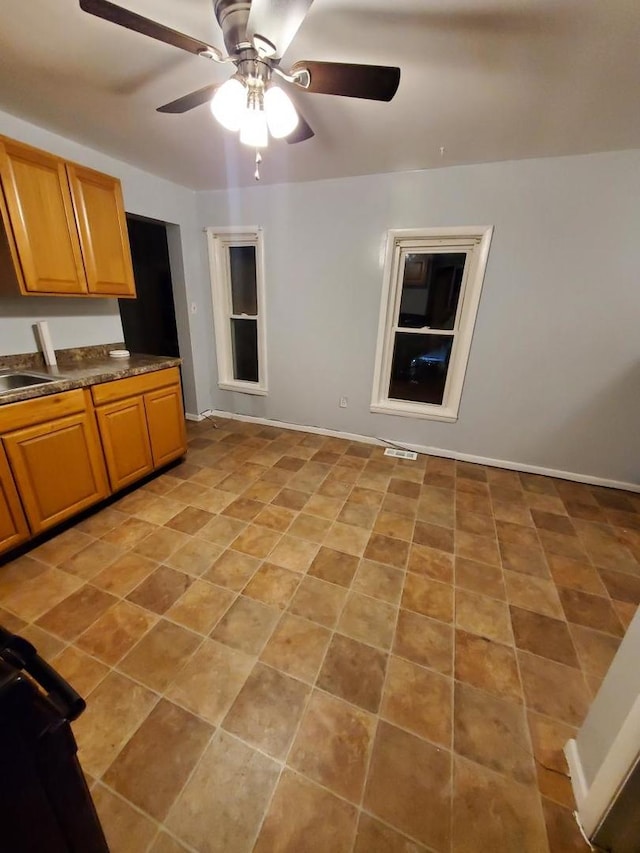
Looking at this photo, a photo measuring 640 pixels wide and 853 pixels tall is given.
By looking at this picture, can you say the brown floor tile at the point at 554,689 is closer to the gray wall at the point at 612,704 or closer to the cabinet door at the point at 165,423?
the gray wall at the point at 612,704

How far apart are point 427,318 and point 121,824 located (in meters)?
3.35

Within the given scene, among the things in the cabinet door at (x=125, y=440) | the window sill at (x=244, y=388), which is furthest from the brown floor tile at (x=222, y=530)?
the window sill at (x=244, y=388)

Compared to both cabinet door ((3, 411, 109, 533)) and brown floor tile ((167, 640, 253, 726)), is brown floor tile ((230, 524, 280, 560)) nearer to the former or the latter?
brown floor tile ((167, 640, 253, 726))

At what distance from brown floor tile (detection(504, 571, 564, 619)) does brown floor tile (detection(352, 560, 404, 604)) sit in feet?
1.88

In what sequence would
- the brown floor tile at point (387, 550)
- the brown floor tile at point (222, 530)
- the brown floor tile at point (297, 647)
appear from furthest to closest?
the brown floor tile at point (222, 530)
the brown floor tile at point (387, 550)
the brown floor tile at point (297, 647)

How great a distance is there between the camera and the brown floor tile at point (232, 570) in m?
1.74

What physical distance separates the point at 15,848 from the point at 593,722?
1.43 meters

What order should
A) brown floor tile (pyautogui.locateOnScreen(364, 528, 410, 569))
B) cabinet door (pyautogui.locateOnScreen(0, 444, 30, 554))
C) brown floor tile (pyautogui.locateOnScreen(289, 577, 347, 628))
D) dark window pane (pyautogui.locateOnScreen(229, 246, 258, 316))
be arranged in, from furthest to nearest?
dark window pane (pyautogui.locateOnScreen(229, 246, 258, 316)) → brown floor tile (pyautogui.locateOnScreen(364, 528, 410, 569)) → cabinet door (pyautogui.locateOnScreen(0, 444, 30, 554)) → brown floor tile (pyautogui.locateOnScreen(289, 577, 347, 628))

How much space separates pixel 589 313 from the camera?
2.46 meters

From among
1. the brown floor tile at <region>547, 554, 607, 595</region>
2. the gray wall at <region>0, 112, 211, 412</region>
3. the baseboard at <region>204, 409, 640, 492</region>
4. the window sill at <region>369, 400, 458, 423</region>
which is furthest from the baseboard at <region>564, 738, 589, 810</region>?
the gray wall at <region>0, 112, 211, 412</region>

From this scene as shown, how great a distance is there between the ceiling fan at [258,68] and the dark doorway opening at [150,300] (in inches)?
125

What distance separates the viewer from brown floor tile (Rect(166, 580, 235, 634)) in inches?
60.1

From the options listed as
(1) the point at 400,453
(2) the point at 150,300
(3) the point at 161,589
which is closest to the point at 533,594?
(1) the point at 400,453

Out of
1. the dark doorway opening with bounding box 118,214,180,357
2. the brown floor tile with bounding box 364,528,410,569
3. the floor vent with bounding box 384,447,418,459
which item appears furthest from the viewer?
the dark doorway opening with bounding box 118,214,180,357
